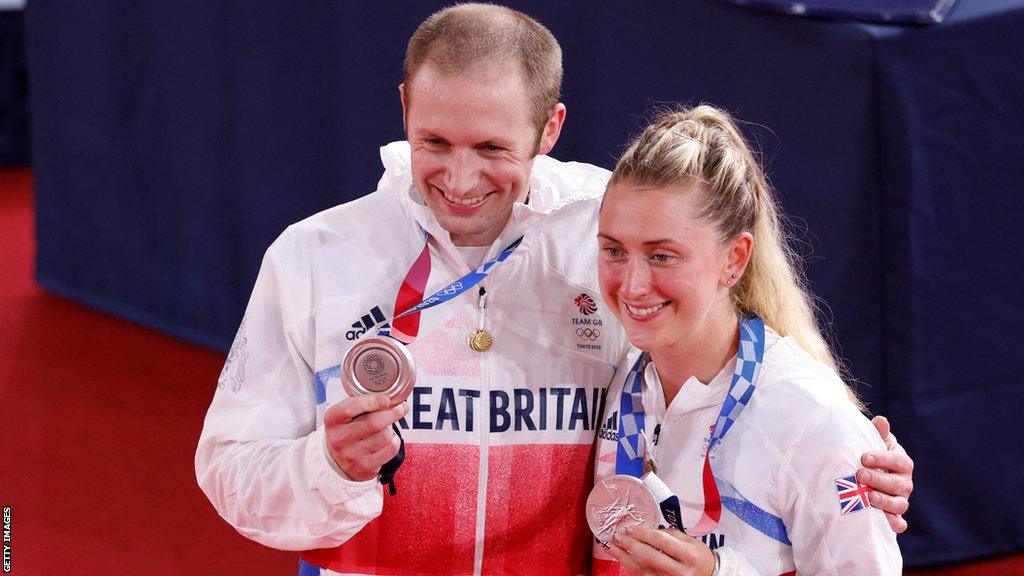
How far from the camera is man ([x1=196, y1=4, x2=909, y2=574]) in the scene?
9.30 ft

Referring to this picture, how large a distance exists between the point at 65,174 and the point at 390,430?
5.52 m

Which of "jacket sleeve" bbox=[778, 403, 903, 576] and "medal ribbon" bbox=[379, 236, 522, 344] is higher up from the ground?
"medal ribbon" bbox=[379, 236, 522, 344]

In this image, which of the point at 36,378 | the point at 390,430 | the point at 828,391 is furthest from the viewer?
the point at 36,378

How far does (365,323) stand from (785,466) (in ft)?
2.95

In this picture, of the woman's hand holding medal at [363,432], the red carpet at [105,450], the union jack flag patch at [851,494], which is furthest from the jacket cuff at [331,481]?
the red carpet at [105,450]

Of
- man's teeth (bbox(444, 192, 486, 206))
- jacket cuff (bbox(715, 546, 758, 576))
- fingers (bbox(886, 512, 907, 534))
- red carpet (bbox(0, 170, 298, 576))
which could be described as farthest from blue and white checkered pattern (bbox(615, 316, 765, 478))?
red carpet (bbox(0, 170, 298, 576))

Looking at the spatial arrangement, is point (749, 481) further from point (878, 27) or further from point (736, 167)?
point (878, 27)

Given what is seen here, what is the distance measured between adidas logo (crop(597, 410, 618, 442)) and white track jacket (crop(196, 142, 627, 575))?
1.9 inches

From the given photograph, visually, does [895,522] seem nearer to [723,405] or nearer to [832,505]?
[832,505]

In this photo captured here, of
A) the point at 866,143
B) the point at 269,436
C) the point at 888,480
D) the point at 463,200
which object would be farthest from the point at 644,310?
the point at 866,143

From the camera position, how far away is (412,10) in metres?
5.67

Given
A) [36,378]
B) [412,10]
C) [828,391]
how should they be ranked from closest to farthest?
1. [828,391]
2. [412,10]
3. [36,378]

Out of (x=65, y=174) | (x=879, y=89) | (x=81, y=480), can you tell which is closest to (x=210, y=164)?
(x=65, y=174)

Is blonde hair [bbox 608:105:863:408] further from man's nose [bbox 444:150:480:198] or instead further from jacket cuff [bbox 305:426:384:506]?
jacket cuff [bbox 305:426:384:506]
